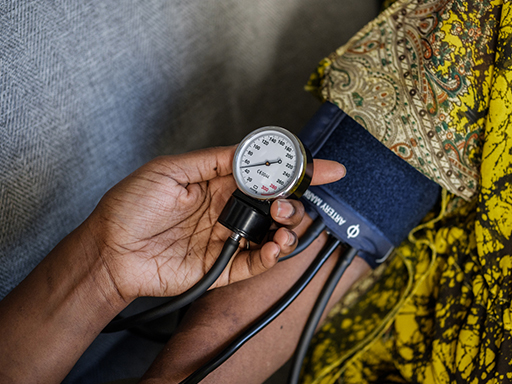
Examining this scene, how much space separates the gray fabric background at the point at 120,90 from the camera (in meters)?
0.75

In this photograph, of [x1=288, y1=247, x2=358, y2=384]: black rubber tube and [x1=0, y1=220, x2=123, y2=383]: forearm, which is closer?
[x1=0, y1=220, x2=123, y2=383]: forearm

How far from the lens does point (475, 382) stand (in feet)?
2.35

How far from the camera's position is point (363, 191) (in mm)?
758

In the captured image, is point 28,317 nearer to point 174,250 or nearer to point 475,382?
point 174,250

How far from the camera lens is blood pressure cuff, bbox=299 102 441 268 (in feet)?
2.48

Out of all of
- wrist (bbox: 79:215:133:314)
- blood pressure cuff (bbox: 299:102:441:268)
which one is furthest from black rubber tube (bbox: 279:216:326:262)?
wrist (bbox: 79:215:133:314)

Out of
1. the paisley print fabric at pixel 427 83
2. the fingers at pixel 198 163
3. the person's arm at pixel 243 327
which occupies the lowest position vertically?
the person's arm at pixel 243 327

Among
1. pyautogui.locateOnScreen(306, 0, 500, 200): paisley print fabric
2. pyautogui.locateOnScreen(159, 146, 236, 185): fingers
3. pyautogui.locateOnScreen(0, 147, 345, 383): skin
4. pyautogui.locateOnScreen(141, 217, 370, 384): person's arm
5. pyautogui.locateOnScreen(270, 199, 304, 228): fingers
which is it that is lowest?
pyautogui.locateOnScreen(141, 217, 370, 384): person's arm


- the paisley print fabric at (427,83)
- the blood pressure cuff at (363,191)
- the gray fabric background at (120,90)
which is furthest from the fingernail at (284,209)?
the gray fabric background at (120,90)

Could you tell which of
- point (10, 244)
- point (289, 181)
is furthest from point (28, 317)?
point (289, 181)

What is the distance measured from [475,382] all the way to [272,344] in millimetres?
385

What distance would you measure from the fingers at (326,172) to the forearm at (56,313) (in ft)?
1.38

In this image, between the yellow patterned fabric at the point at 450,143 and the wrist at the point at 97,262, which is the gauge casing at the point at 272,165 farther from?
the wrist at the point at 97,262

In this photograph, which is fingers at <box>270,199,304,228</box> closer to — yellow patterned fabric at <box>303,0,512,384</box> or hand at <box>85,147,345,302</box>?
hand at <box>85,147,345,302</box>
